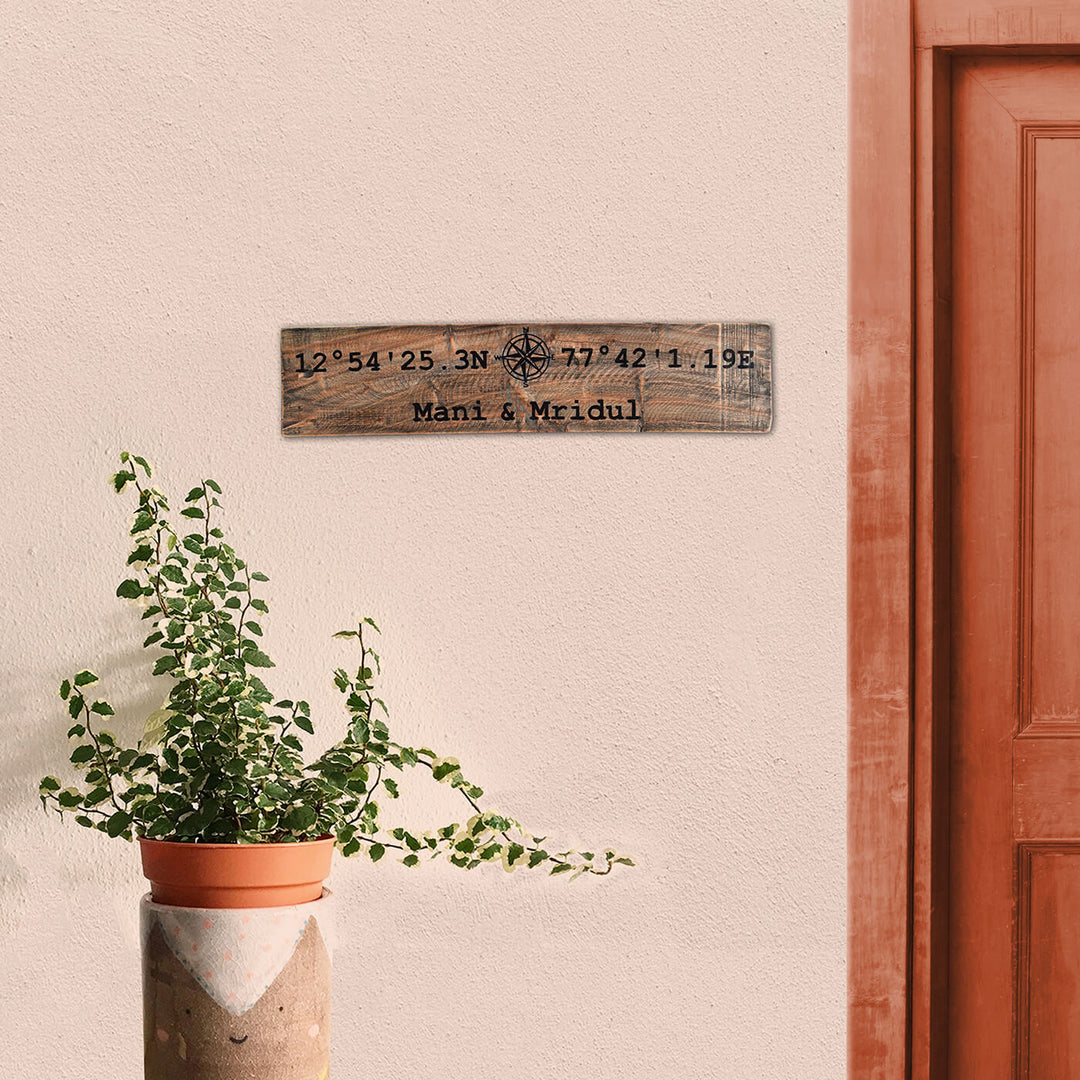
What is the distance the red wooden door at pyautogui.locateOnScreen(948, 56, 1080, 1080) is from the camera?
1737mm

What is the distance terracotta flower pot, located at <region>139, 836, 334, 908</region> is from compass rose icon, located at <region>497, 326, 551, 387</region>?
2.46 feet

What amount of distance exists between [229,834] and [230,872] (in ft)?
0.18

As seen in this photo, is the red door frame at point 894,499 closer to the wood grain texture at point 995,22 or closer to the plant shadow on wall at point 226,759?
the wood grain texture at point 995,22

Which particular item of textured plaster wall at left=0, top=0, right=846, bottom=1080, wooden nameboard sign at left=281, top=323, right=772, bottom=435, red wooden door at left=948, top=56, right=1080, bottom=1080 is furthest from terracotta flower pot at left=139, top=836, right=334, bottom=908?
red wooden door at left=948, top=56, right=1080, bottom=1080

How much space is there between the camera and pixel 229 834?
1.43 meters

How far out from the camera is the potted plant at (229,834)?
4.49ft

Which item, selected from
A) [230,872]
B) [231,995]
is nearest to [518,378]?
[230,872]

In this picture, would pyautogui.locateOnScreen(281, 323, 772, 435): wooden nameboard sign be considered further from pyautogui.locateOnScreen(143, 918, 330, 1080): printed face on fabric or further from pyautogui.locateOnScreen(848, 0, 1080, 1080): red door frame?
pyautogui.locateOnScreen(143, 918, 330, 1080): printed face on fabric

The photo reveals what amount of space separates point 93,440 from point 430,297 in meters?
0.57

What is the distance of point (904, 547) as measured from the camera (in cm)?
167

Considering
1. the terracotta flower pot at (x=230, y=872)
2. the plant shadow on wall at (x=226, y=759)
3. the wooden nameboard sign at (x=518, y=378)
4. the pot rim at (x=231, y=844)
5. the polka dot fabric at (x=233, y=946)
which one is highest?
the wooden nameboard sign at (x=518, y=378)

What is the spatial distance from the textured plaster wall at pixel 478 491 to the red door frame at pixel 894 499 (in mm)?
37

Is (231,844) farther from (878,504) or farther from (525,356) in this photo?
(878,504)

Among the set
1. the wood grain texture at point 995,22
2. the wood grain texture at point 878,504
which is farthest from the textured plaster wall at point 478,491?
the wood grain texture at point 995,22
